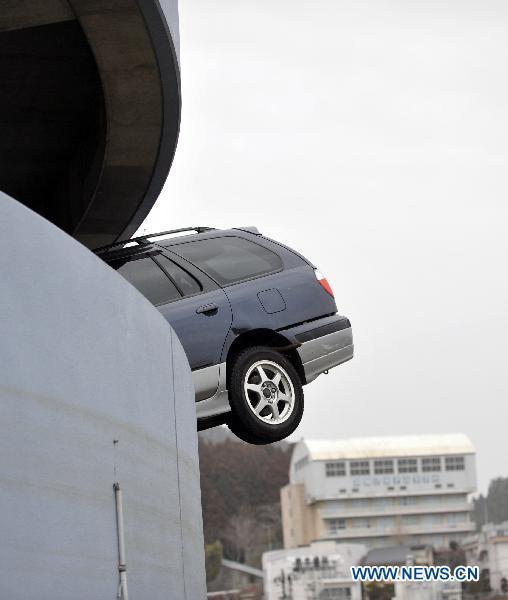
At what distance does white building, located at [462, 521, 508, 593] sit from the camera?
98.2 metres

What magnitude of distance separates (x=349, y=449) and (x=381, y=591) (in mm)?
26214

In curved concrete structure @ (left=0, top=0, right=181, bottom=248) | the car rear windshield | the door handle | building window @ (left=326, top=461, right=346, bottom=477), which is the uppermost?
building window @ (left=326, top=461, right=346, bottom=477)

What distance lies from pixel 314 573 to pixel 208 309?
3752 inches

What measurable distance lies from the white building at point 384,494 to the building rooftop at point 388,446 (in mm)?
95

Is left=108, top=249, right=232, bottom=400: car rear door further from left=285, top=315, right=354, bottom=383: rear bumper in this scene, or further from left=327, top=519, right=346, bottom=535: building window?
left=327, top=519, right=346, bottom=535: building window

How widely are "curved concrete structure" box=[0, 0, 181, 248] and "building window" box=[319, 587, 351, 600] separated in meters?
82.0

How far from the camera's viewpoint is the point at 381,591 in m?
101

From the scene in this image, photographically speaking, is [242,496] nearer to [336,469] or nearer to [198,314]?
[336,469]

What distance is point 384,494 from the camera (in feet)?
404

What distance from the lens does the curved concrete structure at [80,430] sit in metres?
6.31

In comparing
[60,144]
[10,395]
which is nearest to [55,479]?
[10,395]

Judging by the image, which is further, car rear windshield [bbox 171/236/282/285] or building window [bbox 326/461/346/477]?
building window [bbox 326/461/346/477]

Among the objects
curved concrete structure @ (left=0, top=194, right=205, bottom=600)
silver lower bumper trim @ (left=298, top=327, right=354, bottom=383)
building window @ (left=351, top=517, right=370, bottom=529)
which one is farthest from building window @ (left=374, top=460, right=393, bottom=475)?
curved concrete structure @ (left=0, top=194, right=205, bottom=600)

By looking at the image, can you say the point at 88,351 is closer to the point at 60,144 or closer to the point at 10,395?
the point at 10,395
